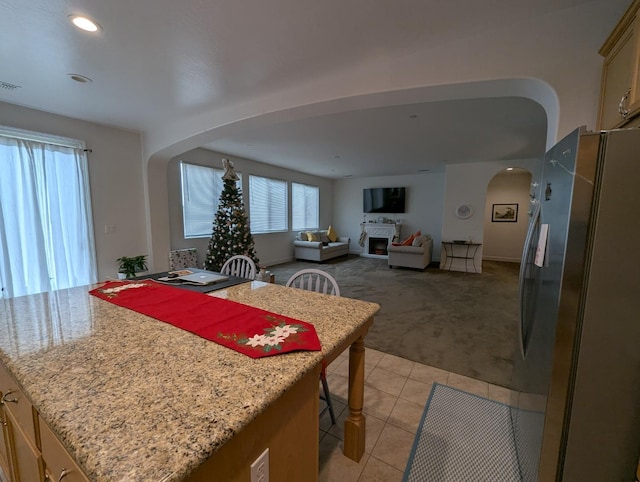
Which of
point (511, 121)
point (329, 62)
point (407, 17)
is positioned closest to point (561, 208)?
point (407, 17)

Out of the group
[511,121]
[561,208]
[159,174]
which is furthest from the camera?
[159,174]

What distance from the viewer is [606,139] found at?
851 mm

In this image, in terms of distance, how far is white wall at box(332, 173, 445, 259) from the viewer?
7363mm

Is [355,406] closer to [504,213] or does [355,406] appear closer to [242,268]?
[242,268]

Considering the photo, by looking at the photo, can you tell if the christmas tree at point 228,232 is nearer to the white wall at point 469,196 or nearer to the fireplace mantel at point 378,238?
the fireplace mantel at point 378,238

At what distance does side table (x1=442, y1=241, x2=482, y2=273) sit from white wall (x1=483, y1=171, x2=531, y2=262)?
4.50 ft

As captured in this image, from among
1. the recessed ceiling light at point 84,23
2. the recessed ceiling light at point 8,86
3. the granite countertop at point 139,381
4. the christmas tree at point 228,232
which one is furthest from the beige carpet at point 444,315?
the recessed ceiling light at point 8,86

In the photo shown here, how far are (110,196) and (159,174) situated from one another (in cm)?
70

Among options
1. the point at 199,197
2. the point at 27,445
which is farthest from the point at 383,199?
the point at 27,445

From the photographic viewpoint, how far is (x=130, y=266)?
3537 millimetres

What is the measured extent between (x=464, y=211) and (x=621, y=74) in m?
5.13

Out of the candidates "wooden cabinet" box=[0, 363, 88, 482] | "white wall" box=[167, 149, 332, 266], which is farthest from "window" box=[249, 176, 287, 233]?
"wooden cabinet" box=[0, 363, 88, 482]

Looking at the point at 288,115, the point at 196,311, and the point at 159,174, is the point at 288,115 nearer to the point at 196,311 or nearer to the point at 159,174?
the point at 196,311

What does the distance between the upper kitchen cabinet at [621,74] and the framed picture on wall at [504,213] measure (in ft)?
Result: 21.4
